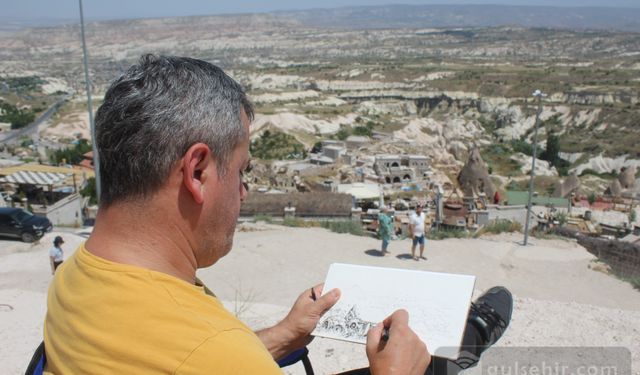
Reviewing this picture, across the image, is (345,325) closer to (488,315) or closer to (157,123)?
(488,315)

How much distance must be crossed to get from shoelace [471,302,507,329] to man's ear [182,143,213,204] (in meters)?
1.52

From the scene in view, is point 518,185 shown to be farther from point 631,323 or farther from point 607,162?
point 631,323

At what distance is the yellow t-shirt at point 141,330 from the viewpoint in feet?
3.44

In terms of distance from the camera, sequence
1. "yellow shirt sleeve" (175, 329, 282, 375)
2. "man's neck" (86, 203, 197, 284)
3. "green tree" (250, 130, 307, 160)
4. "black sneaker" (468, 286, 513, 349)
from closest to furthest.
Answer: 1. "yellow shirt sleeve" (175, 329, 282, 375)
2. "man's neck" (86, 203, 197, 284)
3. "black sneaker" (468, 286, 513, 349)
4. "green tree" (250, 130, 307, 160)

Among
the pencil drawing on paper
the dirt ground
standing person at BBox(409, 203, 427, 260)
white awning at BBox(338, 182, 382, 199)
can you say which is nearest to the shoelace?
the pencil drawing on paper

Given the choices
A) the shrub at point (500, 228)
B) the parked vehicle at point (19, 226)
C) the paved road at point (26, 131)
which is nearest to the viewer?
the parked vehicle at point (19, 226)

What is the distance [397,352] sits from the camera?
1.43 m

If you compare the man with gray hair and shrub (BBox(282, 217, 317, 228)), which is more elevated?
the man with gray hair

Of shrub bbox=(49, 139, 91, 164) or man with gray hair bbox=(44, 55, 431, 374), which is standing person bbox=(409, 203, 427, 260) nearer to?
man with gray hair bbox=(44, 55, 431, 374)

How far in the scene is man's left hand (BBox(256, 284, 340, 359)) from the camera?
2.11 m

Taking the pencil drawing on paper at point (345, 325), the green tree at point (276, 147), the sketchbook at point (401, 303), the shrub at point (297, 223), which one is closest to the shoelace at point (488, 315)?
the sketchbook at point (401, 303)

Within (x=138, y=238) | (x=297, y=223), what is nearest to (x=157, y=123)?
(x=138, y=238)

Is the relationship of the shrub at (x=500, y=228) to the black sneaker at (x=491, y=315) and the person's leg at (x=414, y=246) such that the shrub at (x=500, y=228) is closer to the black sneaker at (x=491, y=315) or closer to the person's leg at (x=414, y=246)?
the person's leg at (x=414, y=246)

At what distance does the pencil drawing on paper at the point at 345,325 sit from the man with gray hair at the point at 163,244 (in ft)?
1.80
